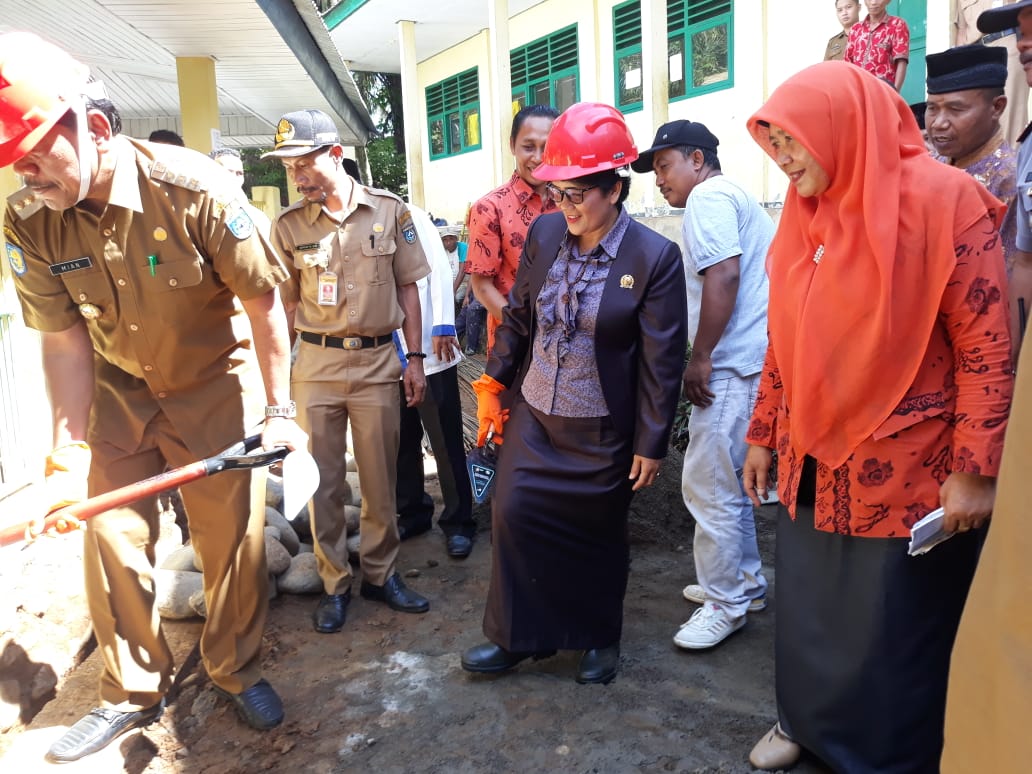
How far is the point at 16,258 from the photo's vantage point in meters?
2.63

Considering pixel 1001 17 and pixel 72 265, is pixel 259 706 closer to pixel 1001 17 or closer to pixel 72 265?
pixel 72 265

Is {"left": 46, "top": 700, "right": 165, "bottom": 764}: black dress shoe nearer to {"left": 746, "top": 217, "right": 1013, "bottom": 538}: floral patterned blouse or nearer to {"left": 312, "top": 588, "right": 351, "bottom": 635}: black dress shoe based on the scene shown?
{"left": 312, "top": 588, "right": 351, "bottom": 635}: black dress shoe

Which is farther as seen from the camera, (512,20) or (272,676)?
(512,20)

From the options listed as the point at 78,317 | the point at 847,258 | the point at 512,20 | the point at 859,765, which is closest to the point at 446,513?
the point at 78,317

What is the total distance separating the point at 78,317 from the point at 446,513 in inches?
91.0

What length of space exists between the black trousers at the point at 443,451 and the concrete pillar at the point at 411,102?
8.43 m

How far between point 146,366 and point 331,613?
147cm

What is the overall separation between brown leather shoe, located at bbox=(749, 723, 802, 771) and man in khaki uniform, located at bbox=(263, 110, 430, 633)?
1.71 metres

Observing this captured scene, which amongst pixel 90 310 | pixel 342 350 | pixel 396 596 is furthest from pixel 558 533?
pixel 90 310

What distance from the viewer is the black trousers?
14.9 ft

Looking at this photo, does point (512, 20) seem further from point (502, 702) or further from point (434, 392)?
point (502, 702)

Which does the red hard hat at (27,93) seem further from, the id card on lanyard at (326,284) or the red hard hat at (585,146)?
the id card on lanyard at (326,284)

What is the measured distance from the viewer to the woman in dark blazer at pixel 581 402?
114 inches

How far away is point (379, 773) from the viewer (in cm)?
264
